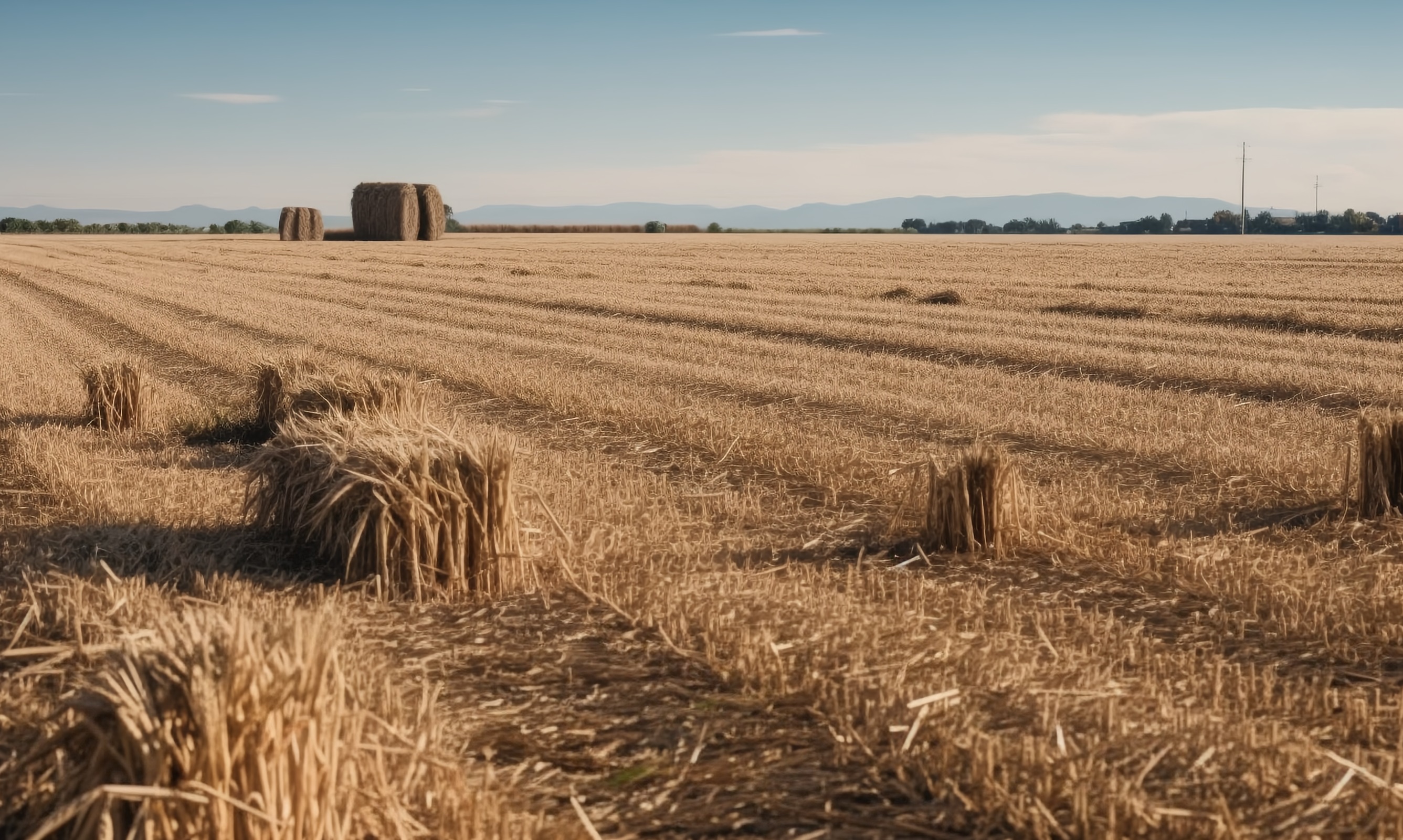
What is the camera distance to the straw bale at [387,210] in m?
64.6

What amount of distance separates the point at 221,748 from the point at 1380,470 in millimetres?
6682

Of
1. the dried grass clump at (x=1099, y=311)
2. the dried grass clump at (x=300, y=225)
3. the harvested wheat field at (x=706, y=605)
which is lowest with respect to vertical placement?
the harvested wheat field at (x=706, y=605)

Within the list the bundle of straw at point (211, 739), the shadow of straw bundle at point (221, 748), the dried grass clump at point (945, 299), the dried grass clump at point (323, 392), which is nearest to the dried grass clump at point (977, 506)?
the dried grass clump at point (323, 392)

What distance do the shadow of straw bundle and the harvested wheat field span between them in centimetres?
1

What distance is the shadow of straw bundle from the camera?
3.48 meters

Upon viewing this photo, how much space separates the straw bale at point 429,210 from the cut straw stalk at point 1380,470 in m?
61.8

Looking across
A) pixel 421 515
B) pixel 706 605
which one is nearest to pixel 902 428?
pixel 706 605

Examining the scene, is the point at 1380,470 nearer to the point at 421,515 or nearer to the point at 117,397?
the point at 421,515

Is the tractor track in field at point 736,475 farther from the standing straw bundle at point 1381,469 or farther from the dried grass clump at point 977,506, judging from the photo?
the standing straw bundle at point 1381,469

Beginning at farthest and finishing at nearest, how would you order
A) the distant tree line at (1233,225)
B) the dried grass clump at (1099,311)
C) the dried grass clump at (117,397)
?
the distant tree line at (1233,225) < the dried grass clump at (1099,311) < the dried grass clump at (117,397)

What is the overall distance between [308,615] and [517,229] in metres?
108

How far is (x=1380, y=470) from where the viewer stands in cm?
772

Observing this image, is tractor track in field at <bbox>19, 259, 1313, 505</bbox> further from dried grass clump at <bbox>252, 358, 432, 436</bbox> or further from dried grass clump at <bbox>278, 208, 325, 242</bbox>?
dried grass clump at <bbox>278, 208, 325, 242</bbox>

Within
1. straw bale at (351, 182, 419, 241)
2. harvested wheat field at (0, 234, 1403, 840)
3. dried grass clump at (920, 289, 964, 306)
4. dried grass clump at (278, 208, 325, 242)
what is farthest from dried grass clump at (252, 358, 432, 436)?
dried grass clump at (278, 208, 325, 242)
